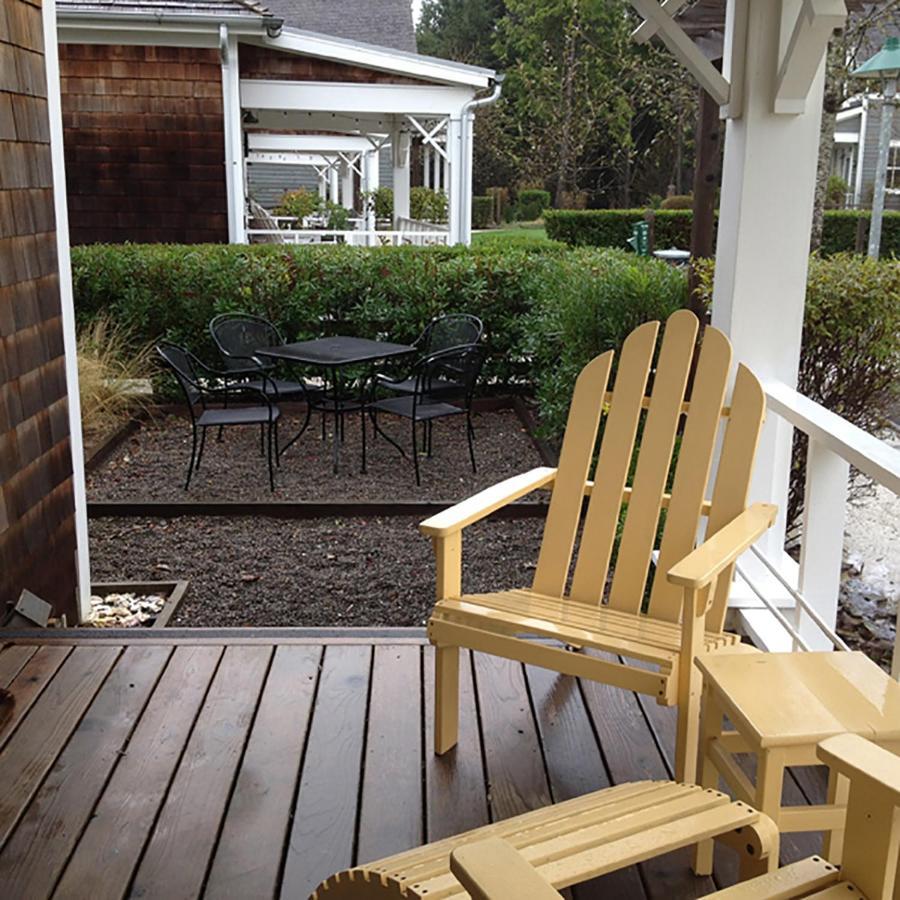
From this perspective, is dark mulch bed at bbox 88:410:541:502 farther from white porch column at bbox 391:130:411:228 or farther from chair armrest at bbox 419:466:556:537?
white porch column at bbox 391:130:411:228

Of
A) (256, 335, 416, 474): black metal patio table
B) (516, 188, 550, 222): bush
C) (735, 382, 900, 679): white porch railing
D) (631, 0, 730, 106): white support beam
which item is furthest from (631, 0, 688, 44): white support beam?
(516, 188, 550, 222): bush

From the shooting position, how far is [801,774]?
8.75 ft

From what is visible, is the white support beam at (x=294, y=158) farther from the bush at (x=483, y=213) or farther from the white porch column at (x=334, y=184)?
the bush at (x=483, y=213)

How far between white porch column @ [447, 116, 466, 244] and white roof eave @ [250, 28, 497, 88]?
0.44 metres

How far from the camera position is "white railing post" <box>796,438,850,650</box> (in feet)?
9.78

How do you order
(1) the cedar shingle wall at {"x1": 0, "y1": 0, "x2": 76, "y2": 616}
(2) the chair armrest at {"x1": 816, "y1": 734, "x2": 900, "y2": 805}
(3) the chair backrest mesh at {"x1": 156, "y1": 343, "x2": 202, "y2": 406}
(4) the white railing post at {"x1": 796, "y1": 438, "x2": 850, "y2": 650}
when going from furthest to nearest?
1. (3) the chair backrest mesh at {"x1": 156, "y1": 343, "x2": 202, "y2": 406}
2. (1) the cedar shingle wall at {"x1": 0, "y1": 0, "x2": 76, "y2": 616}
3. (4) the white railing post at {"x1": 796, "y1": 438, "x2": 850, "y2": 650}
4. (2) the chair armrest at {"x1": 816, "y1": 734, "x2": 900, "y2": 805}

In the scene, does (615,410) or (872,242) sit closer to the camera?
(615,410)

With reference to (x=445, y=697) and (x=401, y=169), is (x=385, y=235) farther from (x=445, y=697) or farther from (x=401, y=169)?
(x=445, y=697)

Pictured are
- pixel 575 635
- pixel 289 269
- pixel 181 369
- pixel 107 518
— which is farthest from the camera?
pixel 289 269

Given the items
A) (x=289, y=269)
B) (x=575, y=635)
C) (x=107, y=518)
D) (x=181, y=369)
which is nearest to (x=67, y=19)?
(x=289, y=269)

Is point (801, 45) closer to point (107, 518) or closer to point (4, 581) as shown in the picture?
point (4, 581)

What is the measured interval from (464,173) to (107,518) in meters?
6.62

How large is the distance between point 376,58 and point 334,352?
5.22 metres

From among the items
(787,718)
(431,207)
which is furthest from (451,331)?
(431,207)
